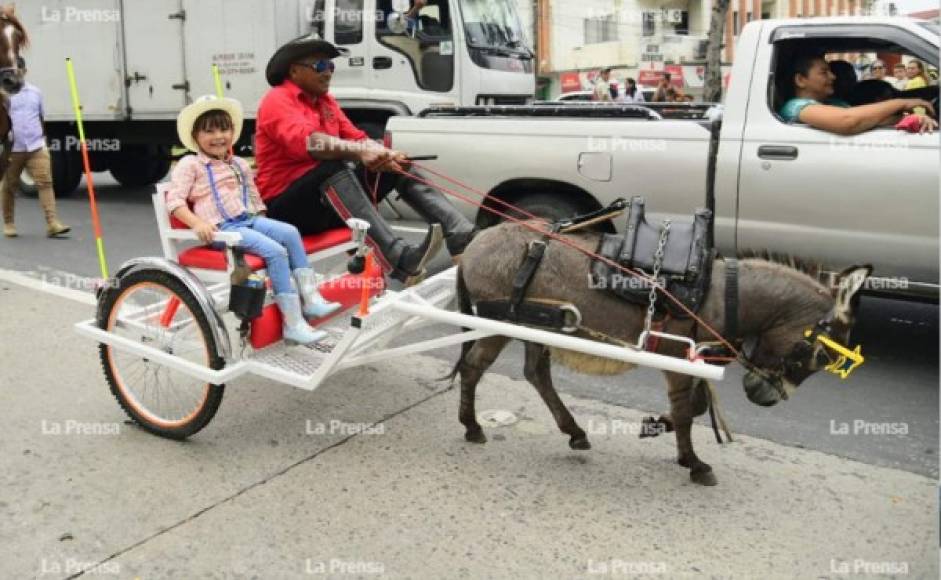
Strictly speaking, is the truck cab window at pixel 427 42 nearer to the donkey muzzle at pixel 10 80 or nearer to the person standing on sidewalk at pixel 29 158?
the person standing on sidewalk at pixel 29 158

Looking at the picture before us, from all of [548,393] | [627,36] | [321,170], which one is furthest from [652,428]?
[627,36]

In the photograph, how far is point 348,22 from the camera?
1016 cm

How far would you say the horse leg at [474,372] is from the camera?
3.89 metres

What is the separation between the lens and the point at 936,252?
492 cm

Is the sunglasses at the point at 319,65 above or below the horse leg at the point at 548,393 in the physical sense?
above

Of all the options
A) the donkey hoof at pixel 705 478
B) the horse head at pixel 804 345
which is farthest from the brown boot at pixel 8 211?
the horse head at pixel 804 345

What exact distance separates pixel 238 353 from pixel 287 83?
153 centimetres

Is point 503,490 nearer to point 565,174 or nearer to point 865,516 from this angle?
point 865,516

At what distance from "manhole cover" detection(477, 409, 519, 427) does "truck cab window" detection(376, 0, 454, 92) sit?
616cm

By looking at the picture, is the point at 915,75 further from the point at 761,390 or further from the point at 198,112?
the point at 198,112

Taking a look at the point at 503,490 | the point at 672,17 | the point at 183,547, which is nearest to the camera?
the point at 183,547

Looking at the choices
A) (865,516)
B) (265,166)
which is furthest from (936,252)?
(265,166)

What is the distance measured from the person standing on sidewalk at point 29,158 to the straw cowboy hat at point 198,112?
613cm

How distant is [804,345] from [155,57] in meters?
10.7
